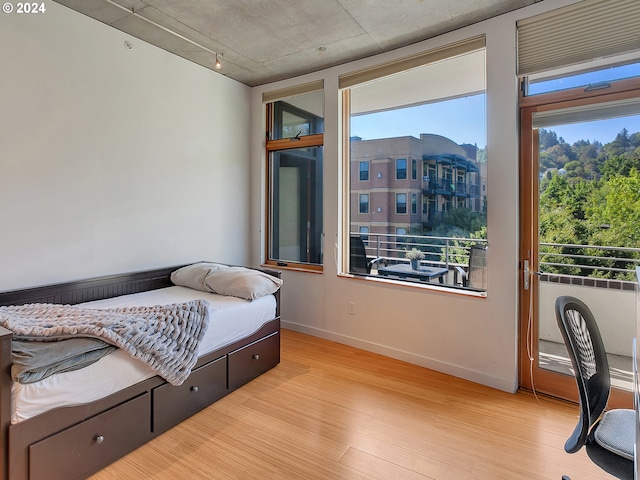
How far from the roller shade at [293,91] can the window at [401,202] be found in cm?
148

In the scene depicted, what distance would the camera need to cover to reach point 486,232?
2.83 m

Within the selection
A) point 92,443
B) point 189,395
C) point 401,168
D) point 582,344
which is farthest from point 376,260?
point 92,443

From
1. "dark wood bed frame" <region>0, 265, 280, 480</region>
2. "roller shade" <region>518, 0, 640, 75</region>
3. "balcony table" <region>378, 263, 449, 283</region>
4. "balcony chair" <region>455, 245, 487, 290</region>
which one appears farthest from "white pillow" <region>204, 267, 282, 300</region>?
"roller shade" <region>518, 0, 640, 75</region>

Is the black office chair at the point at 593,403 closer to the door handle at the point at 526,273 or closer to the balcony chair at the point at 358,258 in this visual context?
the door handle at the point at 526,273

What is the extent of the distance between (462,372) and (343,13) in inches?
122

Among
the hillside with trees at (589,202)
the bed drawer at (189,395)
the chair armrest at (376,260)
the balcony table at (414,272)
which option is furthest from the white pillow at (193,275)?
the hillside with trees at (589,202)

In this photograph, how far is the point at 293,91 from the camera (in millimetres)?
3922

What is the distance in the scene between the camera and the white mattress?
156 cm

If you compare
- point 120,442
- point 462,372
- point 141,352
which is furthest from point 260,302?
point 462,372

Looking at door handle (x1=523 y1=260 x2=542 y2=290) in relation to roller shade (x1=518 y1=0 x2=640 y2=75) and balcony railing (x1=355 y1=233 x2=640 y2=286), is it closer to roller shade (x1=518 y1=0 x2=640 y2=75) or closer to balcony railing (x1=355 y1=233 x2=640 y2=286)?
balcony railing (x1=355 y1=233 x2=640 y2=286)

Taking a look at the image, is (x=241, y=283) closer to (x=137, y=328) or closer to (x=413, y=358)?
(x=137, y=328)

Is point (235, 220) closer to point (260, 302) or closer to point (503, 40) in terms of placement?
point (260, 302)

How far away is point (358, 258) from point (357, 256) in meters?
0.03

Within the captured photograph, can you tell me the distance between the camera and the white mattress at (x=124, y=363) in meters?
1.56
